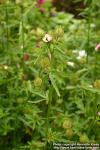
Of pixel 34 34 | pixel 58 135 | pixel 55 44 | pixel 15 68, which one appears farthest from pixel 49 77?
pixel 34 34

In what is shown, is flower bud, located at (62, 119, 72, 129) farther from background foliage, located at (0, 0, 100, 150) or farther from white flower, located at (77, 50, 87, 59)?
white flower, located at (77, 50, 87, 59)

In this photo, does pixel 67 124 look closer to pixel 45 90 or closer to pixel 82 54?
pixel 45 90

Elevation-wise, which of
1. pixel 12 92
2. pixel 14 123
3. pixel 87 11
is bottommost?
pixel 14 123

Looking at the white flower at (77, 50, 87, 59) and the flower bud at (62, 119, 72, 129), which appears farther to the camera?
the white flower at (77, 50, 87, 59)

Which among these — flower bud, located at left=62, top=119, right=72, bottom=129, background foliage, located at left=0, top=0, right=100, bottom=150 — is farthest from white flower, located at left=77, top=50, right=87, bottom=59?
flower bud, located at left=62, top=119, right=72, bottom=129

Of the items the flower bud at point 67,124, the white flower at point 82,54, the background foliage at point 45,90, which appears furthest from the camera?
the white flower at point 82,54

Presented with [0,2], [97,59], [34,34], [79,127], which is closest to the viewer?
[79,127]

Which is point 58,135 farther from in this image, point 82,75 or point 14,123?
point 82,75

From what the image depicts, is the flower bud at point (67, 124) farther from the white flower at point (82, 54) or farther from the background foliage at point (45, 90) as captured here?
the white flower at point (82, 54)

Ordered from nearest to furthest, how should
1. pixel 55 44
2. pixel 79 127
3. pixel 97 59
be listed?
pixel 55 44 → pixel 79 127 → pixel 97 59

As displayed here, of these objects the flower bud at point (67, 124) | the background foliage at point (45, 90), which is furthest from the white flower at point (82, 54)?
the flower bud at point (67, 124)

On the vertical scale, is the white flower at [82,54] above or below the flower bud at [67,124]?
above
